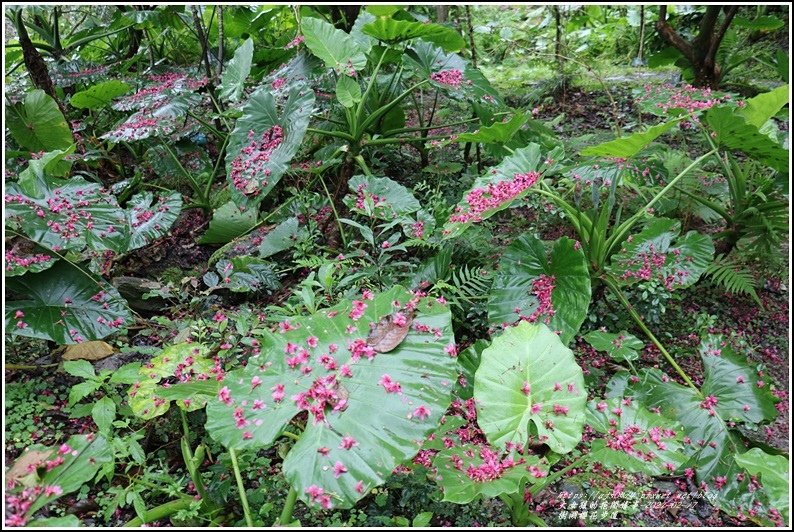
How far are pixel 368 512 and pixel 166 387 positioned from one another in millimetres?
632

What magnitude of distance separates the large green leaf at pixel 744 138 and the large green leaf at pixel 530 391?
1075mm

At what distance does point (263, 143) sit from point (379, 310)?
1134 millimetres

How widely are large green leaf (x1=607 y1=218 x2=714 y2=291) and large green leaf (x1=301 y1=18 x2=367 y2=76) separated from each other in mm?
1358

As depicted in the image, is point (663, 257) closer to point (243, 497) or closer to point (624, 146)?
point (624, 146)

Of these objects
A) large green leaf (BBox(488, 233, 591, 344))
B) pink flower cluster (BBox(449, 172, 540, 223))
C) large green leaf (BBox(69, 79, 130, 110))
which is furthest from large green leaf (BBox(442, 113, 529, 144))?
large green leaf (BBox(69, 79, 130, 110))

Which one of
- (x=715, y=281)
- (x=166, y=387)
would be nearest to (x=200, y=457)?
(x=166, y=387)

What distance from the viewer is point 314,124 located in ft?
9.23

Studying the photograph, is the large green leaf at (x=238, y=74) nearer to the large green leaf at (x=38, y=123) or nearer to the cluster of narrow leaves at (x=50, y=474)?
the large green leaf at (x=38, y=123)

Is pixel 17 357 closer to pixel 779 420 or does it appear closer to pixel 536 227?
pixel 536 227

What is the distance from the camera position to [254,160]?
2.13m

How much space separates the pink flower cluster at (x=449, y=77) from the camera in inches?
93.3

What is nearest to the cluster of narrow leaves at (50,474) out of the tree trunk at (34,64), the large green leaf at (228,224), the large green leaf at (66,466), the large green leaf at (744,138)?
the large green leaf at (66,466)

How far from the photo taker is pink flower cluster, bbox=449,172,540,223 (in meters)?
1.77

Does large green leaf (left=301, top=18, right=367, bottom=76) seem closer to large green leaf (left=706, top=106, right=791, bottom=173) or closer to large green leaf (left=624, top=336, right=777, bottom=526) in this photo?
large green leaf (left=706, top=106, right=791, bottom=173)
